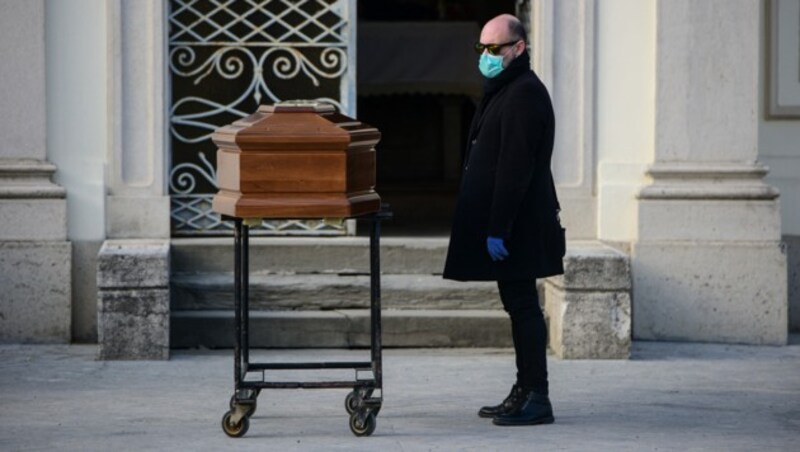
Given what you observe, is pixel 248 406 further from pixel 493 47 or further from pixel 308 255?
pixel 308 255

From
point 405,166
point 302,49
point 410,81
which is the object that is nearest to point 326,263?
point 302,49

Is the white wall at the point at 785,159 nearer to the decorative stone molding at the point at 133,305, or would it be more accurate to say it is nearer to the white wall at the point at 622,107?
the white wall at the point at 622,107

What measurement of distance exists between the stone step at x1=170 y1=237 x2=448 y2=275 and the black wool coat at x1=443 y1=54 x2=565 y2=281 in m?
2.87

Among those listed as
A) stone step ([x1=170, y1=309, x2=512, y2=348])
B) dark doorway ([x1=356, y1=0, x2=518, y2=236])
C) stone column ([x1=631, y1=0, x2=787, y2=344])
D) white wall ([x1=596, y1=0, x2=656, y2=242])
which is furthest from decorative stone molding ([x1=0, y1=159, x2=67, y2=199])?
stone column ([x1=631, y1=0, x2=787, y2=344])

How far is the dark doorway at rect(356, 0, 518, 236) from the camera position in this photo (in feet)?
53.7

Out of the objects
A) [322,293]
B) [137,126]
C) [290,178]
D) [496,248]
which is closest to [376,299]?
[496,248]

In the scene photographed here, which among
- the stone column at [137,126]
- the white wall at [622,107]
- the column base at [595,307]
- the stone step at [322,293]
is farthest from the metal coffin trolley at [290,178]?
the white wall at [622,107]

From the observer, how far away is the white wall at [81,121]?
11.1 metres

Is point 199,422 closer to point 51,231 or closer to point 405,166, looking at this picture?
point 51,231

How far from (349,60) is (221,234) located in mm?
1437

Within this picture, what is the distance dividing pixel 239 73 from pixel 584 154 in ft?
7.71

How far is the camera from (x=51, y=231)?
11070 millimetres

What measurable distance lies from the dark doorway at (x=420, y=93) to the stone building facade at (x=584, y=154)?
170 cm

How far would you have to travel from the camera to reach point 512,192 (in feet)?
27.3
